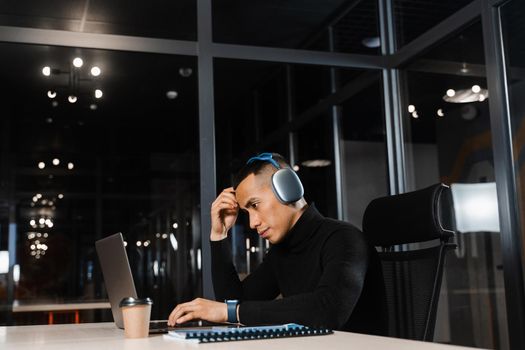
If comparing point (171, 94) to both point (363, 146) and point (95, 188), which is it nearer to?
point (95, 188)

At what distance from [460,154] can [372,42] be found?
909 mm

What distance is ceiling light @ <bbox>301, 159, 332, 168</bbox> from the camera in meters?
4.00

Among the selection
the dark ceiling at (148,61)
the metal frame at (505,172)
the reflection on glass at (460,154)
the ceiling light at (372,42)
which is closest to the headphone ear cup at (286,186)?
the metal frame at (505,172)

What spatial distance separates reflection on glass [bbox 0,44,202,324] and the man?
1342 mm

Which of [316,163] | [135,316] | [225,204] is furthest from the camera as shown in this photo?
[316,163]

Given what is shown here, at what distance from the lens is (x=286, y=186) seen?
2.07 metres

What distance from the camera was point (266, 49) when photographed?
3.50 meters

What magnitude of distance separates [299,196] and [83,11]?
5.97 ft

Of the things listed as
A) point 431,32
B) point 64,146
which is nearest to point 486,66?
point 431,32

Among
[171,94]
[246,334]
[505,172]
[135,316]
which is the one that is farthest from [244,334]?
[171,94]

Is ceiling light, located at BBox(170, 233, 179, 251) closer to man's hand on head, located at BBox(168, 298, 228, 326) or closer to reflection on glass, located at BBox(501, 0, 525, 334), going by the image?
reflection on glass, located at BBox(501, 0, 525, 334)

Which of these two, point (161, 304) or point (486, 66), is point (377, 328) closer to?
point (486, 66)

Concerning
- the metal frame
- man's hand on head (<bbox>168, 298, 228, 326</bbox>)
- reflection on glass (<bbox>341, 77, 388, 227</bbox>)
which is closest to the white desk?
man's hand on head (<bbox>168, 298, 228, 326</bbox>)

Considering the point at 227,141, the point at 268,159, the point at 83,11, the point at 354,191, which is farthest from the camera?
the point at 354,191
